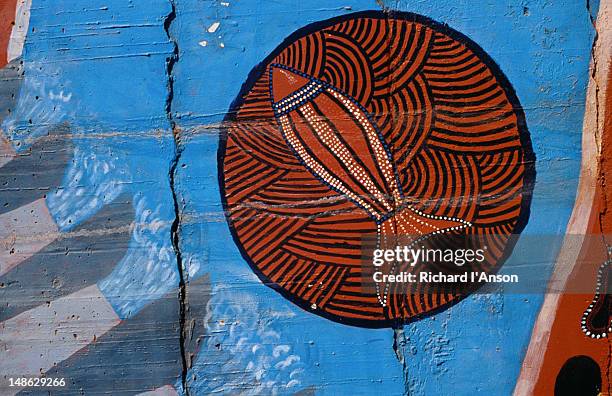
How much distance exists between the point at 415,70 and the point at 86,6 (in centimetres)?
212

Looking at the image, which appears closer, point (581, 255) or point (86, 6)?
point (581, 255)

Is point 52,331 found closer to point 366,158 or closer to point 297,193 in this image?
point 297,193

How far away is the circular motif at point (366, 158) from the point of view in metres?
3.29

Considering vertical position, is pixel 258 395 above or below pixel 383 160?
below

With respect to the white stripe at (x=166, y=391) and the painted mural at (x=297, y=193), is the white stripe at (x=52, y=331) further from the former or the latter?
the white stripe at (x=166, y=391)

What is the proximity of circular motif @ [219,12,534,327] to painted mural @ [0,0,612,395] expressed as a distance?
13 mm

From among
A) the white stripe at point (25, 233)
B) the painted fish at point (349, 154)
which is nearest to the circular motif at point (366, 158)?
the painted fish at point (349, 154)

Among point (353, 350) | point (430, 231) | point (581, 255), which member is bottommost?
point (353, 350)

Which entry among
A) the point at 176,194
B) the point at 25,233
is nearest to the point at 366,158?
the point at 176,194

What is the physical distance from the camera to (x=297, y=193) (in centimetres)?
336

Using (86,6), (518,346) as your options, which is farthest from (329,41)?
(518,346)

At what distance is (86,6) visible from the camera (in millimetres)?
3492

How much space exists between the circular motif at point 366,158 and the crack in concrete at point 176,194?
1.00 ft

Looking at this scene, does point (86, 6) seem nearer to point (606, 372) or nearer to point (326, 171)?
point (326, 171)
